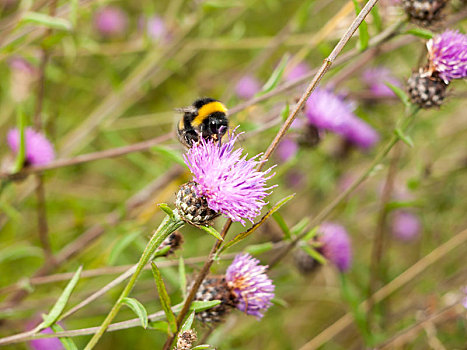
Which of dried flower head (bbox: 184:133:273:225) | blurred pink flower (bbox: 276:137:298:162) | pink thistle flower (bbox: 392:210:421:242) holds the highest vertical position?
blurred pink flower (bbox: 276:137:298:162)

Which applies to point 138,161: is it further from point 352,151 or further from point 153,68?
point 352,151

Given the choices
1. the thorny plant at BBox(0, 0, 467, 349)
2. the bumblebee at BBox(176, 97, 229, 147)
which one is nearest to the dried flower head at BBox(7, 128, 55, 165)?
the thorny plant at BBox(0, 0, 467, 349)

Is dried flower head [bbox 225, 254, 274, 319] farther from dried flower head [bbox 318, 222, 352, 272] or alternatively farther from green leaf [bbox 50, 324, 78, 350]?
dried flower head [bbox 318, 222, 352, 272]

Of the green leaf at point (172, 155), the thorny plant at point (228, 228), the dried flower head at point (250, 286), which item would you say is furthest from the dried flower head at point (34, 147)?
the dried flower head at point (250, 286)

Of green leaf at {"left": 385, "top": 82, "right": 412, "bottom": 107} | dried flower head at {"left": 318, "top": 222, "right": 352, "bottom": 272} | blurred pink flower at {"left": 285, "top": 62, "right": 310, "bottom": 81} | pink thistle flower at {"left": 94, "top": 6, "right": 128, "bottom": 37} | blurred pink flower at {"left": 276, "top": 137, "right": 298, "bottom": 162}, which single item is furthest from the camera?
pink thistle flower at {"left": 94, "top": 6, "right": 128, "bottom": 37}

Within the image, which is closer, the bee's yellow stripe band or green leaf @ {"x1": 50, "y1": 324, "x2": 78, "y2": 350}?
green leaf @ {"x1": 50, "y1": 324, "x2": 78, "y2": 350}

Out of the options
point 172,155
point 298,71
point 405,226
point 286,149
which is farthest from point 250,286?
point 405,226

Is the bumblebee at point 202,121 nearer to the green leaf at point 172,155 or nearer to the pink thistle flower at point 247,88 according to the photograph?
the green leaf at point 172,155
